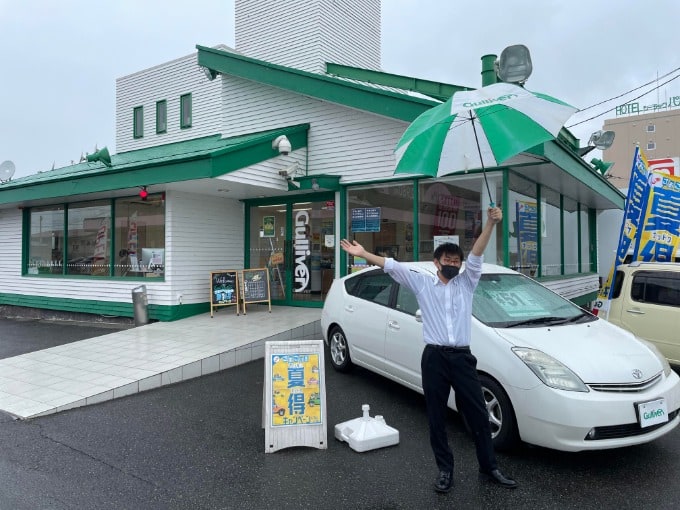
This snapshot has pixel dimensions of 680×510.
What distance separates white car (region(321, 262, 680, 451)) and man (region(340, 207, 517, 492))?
0.48 meters

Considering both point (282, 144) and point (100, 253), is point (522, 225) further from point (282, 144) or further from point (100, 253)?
point (100, 253)

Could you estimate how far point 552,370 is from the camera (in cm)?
352

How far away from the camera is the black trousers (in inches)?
128

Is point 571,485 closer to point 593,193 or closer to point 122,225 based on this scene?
point 593,193

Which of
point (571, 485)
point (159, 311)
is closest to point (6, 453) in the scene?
point (571, 485)

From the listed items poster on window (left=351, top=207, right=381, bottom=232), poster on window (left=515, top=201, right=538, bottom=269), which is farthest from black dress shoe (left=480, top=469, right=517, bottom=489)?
poster on window (left=351, top=207, right=381, bottom=232)

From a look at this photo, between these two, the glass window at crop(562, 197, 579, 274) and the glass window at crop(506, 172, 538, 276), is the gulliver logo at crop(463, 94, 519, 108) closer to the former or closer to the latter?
the glass window at crop(506, 172, 538, 276)

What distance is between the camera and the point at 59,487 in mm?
3381

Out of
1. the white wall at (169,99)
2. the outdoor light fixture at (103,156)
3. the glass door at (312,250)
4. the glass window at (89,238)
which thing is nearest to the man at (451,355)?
the glass door at (312,250)

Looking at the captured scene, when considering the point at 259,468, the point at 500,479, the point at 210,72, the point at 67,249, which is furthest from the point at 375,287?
the point at 67,249

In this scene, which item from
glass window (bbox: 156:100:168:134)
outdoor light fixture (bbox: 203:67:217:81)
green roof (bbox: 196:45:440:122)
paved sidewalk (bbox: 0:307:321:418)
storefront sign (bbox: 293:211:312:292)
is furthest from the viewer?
glass window (bbox: 156:100:168:134)

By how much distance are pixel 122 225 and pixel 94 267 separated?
147cm

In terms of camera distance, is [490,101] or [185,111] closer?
[490,101]

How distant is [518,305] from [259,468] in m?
2.76
